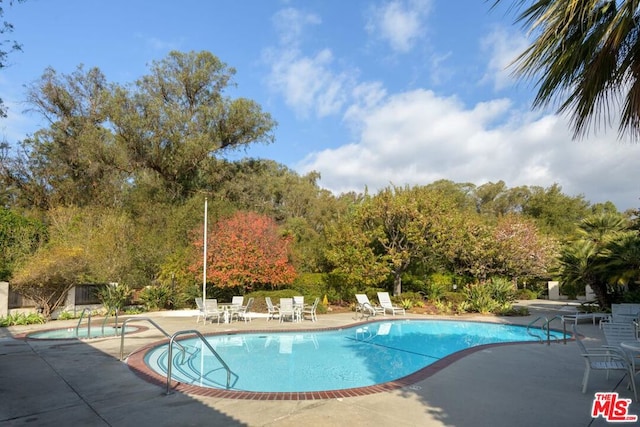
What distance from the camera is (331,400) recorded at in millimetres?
5500

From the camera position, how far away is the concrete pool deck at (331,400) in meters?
4.76

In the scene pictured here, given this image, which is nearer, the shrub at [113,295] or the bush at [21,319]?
the bush at [21,319]

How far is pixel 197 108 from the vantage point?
94.9 feet

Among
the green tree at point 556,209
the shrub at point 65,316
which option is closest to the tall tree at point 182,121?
the shrub at point 65,316

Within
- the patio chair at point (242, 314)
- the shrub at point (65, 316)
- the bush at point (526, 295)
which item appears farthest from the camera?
the bush at point (526, 295)

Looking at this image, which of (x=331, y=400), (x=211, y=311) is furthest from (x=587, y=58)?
(x=211, y=311)

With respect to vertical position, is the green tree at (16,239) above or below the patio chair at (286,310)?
above

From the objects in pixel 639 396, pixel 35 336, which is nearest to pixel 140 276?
pixel 35 336

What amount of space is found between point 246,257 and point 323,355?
362 inches

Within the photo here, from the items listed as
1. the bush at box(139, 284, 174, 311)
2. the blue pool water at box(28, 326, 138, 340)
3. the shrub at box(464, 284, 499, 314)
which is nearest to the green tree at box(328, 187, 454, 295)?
the shrub at box(464, 284, 499, 314)

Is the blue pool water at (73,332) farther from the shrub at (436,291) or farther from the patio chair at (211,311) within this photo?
the shrub at (436,291)

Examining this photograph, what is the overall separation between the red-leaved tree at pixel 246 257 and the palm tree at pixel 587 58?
1663 centimetres

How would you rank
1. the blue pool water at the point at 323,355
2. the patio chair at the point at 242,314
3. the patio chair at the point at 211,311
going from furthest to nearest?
the patio chair at the point at 242,314 < the patio chair at the point at 211,311 < the blue pool water at the point at 323,355

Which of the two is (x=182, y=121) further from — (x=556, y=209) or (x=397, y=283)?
(x=556, y=209)
